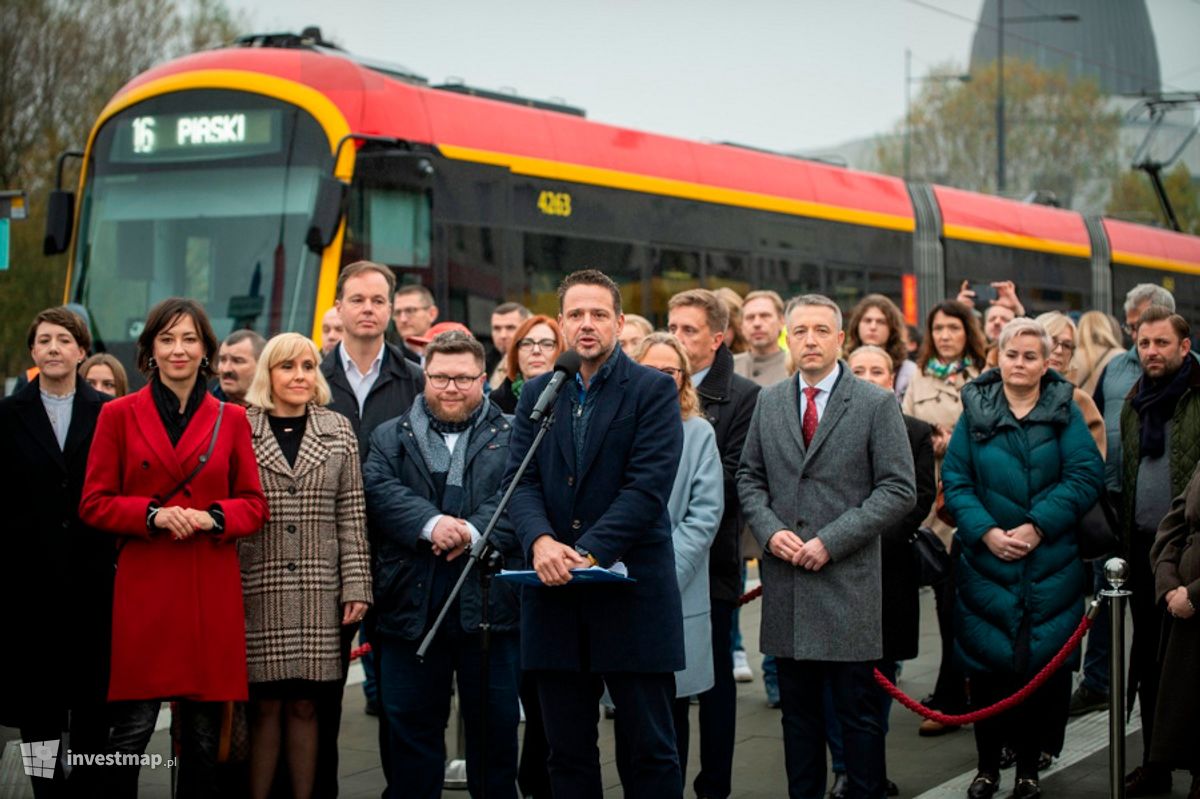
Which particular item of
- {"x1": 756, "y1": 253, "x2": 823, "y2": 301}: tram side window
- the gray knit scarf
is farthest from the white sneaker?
{"x1": 756, "y1": 253, "x2": 823, "y2": 301}: tram side window

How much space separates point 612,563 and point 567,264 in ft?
31.1

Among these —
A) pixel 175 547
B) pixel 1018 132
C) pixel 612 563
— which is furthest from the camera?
pixel 1018 132

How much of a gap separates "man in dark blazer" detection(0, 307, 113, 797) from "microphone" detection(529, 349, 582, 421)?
2.12 metres

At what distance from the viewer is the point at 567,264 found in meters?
14.9

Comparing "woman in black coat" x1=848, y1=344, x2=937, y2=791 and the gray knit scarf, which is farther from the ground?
the gray knit scarf

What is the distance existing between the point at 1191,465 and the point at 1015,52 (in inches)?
3473

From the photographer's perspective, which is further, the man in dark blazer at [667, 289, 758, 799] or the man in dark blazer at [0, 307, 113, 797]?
the man in dark blazer at [667, 289, 758, 799]

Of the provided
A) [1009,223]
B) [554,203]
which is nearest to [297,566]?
[554,203]

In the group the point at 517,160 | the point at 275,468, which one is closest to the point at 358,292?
the point at 275,468

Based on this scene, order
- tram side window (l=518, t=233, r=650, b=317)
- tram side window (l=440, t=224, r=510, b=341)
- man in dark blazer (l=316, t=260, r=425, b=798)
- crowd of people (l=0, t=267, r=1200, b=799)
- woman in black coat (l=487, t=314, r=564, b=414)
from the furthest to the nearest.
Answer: tram side window (l=518, t=233, r=650, b=317) < tram side window (l=440, t=224, r=510, b=341) < woman in black coat (l=487, t=314, r=564, b=414) < man in dark blazer (l=316, t=260, r=425, b=798) < crowd of people (l=0, t=267, r=1200, b=799)

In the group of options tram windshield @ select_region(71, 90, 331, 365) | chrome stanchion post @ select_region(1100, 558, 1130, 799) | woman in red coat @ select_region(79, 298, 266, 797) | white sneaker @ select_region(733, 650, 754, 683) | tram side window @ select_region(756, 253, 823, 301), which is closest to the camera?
woman in red coat @ select_region(79, 298, 266, 797)

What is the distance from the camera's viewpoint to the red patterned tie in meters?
6.82

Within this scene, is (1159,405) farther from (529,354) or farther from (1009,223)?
(1009,223)

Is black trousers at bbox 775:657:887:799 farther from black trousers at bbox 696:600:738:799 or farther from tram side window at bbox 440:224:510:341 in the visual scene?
tram side window at bbox 440:224:510:341
